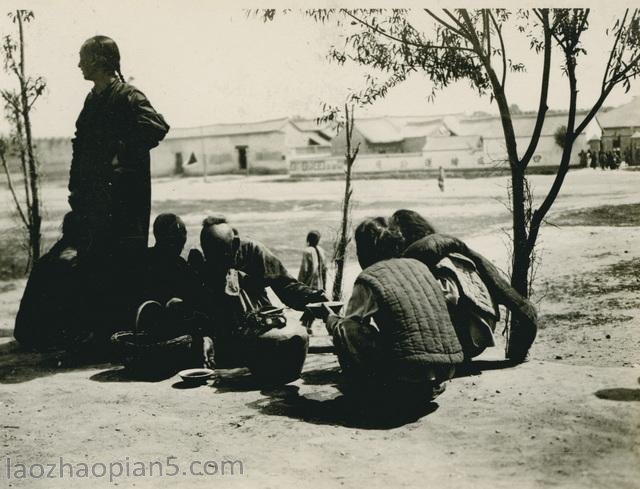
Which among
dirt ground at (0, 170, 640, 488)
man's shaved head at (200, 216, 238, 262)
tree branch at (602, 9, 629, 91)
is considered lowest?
dirt ground at (0, 170, 640, 488)

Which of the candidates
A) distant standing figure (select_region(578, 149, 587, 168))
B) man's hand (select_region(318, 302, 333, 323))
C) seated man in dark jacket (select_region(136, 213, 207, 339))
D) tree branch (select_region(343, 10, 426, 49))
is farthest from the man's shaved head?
distant standing figure (select_region(578, 149, 587, 168))

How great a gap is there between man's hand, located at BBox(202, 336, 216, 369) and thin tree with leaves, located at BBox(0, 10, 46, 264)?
224 cm

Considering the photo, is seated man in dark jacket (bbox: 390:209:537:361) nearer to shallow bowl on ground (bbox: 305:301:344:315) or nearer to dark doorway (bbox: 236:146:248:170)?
shallow bowl on ground (bbox: 305:301:344:315)

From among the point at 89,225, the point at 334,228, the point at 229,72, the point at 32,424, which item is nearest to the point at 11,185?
the point at 89,225

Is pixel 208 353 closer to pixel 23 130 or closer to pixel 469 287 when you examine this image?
pixel 469 287

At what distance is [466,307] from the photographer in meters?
3.53

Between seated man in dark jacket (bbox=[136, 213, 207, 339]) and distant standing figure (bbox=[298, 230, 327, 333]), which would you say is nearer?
seated man in dark jacket (bbox=[136, 213, 207, 339])

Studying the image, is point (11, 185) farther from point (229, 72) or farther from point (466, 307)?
point (466, 307)

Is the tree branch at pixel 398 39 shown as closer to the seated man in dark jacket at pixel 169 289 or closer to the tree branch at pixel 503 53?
the tree branch at pixel 503 53

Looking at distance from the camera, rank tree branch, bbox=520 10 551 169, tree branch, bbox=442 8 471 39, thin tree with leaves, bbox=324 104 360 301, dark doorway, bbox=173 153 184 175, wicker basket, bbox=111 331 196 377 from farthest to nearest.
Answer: dark doorway, bbox=173 153 184 175 < thin tree with leaves, bbox=324 104 360 301 < tree branch, bbox=442 8 471 39 < tree branch, bbox=520 10 551 169 < wicker basket, bbox=111 331 196 377

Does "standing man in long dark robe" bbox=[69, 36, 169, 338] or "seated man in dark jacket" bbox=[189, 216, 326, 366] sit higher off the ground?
"standing man in long dark robe" bbox=[69, 36, 169, 338]

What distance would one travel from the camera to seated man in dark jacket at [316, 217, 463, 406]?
296 centimetres

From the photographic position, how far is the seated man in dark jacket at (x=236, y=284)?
4023 mm

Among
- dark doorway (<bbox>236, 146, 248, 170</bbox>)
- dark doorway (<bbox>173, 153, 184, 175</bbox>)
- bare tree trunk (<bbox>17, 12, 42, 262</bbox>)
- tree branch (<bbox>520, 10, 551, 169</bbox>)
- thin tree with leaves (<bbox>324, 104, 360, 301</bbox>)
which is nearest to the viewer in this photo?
tree branch (<bbox>520, 10, 551, 169</bbox>)
